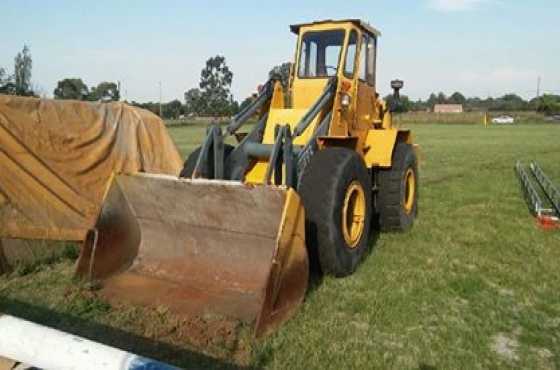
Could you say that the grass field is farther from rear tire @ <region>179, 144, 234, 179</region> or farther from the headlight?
the headlight

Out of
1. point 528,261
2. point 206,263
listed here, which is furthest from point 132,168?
point 528,261

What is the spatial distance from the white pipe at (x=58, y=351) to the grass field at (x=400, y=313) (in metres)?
1.66

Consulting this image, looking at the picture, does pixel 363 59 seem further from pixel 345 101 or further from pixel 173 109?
pixel 173 109

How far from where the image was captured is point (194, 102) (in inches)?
3652

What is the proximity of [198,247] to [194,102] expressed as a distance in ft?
296

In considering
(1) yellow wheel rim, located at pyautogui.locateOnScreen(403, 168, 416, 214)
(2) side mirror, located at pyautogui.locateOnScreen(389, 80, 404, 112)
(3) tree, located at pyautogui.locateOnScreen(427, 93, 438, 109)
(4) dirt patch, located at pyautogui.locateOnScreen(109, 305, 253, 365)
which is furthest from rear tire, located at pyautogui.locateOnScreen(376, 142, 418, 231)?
(3) tree, located at pyautogui.locateOnScreen(427, 93, 438, 109)

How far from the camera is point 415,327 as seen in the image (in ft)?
14.0

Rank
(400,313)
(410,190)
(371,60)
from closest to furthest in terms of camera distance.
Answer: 1. (400,313)
2. (371,60)
3. (410,190)

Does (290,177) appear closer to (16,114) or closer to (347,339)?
(347,339)

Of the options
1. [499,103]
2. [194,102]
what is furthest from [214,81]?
[499,103]

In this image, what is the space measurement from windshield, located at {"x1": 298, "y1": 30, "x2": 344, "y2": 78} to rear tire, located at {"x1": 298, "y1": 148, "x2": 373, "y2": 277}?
5.75 ft

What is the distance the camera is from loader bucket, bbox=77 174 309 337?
4273 mm

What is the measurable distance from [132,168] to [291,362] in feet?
17.1

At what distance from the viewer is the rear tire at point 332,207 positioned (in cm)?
495
